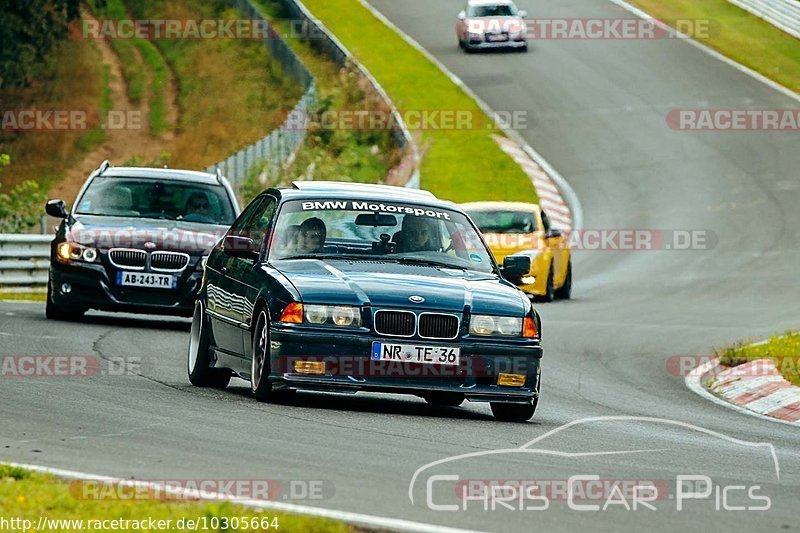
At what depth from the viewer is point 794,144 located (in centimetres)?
4081

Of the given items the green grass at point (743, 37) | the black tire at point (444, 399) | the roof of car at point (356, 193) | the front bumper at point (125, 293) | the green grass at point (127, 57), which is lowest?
the green grass at point (127, 57)

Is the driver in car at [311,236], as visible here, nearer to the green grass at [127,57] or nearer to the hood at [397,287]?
the hood at [397,287]

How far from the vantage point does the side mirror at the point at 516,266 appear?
11.5 m

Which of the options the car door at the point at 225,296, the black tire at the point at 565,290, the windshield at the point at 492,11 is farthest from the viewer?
the windshield at the point at 492,11

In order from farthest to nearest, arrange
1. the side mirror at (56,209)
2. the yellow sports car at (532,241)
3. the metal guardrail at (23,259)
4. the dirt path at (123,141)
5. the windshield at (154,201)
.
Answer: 1. the dirt path at (123,141)
2. the metal guardrail at (23,259)
3. the yellow sports car at (532,241)
4. the windshield at (154,201)
5. the side mirror at (56,209)

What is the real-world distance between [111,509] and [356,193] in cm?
537

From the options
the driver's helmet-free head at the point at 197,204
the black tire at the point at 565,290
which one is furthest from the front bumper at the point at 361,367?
the black tire at the point at 565,290

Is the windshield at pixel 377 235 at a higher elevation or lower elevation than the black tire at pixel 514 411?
higher

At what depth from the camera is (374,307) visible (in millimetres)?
10305

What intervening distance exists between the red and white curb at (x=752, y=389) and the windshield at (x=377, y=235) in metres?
2.68

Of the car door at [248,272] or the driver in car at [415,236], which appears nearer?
the car door at [248,272]

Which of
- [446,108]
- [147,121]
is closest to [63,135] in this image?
[147,121]

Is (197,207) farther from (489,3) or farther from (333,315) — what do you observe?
(489,3)

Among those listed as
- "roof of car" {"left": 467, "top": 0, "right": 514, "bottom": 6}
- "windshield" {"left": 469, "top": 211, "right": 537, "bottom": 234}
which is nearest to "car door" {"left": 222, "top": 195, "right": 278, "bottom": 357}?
"windshield" {"left": 469, "top": 211, "right": 537, "bottom": 234}
